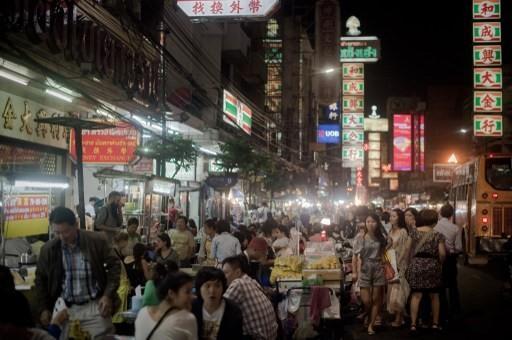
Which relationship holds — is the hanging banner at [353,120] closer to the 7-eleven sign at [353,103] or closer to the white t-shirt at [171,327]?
the 7-eleven sign at [353,103]

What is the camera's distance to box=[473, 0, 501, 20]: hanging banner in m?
29.1

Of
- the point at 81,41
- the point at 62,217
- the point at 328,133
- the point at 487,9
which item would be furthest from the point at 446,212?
the point at 328,133

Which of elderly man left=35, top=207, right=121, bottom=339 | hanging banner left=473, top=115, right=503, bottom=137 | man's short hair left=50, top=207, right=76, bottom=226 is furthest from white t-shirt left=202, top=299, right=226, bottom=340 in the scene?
hanging banner left=473, top=115, right=503, bottom=137

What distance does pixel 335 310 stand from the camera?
337 inches

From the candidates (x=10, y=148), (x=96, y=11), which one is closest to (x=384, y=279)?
(x=10, y=148)

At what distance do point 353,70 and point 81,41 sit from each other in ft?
128

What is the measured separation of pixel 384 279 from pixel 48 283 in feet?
20.9

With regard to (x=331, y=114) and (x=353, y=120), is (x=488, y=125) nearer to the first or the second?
(x=353, y=120)

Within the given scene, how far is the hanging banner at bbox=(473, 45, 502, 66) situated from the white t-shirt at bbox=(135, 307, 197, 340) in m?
27.5

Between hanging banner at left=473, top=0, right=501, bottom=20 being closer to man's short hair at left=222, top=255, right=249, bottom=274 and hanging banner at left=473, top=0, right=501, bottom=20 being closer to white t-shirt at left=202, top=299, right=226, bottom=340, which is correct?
man's short hair at left=222, top=255, right=249, bottom=274

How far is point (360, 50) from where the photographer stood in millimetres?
49906

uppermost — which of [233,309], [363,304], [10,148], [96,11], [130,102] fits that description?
[96,11]

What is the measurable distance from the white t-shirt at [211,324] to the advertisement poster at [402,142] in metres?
62.5

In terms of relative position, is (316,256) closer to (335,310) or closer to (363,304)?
(363,304)
